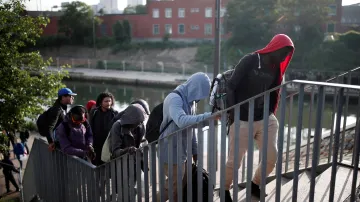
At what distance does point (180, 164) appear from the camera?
2436mm

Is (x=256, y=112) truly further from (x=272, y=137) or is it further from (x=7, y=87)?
(x=7, y=87)

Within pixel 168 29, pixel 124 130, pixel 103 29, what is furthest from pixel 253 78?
pixel 103 29

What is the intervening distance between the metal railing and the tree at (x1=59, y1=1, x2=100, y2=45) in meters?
38.0

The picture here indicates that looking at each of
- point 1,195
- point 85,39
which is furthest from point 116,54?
point 1,195

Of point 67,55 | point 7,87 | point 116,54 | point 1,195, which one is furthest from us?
point 67,55

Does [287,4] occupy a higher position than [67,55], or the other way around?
[287,4]

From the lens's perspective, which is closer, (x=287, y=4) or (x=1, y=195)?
(x=1, y=195)

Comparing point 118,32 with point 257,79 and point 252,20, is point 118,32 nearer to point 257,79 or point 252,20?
point 252,20

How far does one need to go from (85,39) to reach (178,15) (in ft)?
37.4

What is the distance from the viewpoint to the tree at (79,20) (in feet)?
133

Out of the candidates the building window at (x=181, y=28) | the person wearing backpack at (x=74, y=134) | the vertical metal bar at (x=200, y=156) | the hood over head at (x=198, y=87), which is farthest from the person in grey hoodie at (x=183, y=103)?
the building window at (x=181, y=28)

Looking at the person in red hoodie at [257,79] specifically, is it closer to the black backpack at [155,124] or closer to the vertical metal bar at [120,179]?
the black backpack at [155,124]

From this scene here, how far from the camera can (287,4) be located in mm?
27875

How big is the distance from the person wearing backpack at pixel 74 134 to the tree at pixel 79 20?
1536 inches
